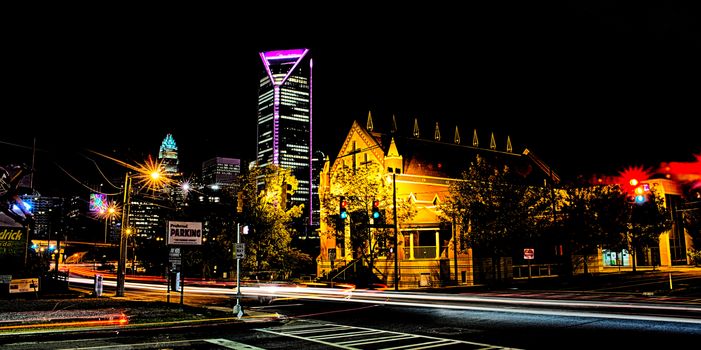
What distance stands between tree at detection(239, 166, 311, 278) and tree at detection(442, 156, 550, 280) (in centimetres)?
1475

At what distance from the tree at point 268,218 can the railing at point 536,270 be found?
2035 centimetres

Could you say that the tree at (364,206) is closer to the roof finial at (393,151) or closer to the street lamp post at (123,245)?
the roof finial at (393,151)

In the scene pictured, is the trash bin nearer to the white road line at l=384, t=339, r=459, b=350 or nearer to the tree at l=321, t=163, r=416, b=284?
the tree at l=321, t=163, r=416, b=284

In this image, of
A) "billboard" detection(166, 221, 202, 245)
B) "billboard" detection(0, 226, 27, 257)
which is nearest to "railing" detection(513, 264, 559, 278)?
"billboard" detection(166, 221, 202, 245)

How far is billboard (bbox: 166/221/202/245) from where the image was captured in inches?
789

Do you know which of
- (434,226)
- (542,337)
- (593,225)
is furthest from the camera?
(593,225)

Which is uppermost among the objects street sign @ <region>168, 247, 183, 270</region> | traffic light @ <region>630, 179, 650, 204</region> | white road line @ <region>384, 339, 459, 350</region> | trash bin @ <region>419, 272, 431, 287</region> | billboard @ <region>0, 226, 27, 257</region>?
traffic light @ <region>630, 179, 650, 204</region>

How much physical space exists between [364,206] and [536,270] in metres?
20.9

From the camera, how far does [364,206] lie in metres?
43.9

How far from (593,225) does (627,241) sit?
25.8 ft

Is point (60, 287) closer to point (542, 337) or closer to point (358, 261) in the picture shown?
point (358, 261)

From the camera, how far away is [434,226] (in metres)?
47.8

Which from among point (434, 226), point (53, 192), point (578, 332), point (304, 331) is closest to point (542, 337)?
point (578, 332)

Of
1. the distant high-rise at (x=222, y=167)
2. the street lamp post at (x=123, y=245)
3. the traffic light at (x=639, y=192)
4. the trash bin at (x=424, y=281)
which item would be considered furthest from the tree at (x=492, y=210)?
the distant high-rise at (x=222, y=167)
